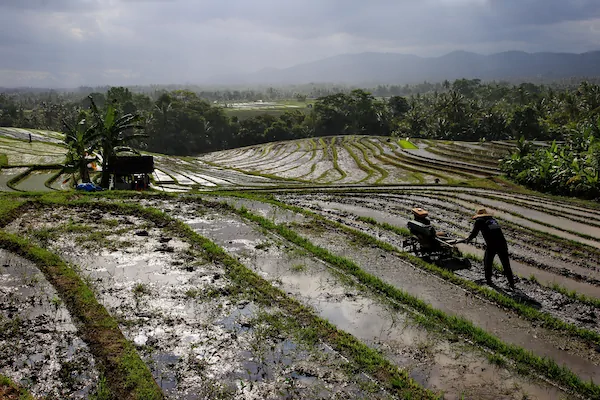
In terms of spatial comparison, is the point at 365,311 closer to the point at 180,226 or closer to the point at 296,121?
the point at 180,226

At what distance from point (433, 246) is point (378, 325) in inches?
136

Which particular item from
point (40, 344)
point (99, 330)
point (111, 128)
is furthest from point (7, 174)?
point (99, 330)

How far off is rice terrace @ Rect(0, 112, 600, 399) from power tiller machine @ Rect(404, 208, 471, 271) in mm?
229

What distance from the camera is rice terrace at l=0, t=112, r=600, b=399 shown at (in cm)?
664

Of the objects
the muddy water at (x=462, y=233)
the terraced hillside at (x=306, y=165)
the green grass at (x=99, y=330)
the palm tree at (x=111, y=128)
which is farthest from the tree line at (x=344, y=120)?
the green grass at (x=99, y=330)

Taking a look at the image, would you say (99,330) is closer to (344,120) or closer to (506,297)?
(506,297)

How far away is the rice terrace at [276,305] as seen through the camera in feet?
21.8

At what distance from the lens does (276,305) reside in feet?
29.4

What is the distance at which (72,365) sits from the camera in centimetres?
680

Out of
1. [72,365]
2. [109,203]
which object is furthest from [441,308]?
[109,203]

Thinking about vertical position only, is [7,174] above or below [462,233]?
below

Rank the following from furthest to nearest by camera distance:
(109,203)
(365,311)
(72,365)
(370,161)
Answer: (370,161), (109,203), (365,311), (72,365)

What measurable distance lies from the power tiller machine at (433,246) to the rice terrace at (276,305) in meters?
0.23

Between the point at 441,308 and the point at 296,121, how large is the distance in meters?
80.2
